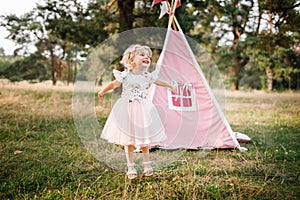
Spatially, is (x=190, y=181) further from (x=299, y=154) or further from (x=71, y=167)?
(x=299, y=154)

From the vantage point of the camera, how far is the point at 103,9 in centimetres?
1021

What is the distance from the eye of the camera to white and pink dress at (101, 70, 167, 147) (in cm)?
278

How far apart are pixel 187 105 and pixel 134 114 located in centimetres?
155

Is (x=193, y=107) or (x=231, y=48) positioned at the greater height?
(x=231, y=48)

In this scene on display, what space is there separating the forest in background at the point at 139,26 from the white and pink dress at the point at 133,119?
309 cm

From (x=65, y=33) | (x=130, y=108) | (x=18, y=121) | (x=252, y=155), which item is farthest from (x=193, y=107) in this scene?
(x=65, y=33)

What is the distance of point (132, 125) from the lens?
9.16 feet

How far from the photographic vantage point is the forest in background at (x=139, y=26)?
21.1ft

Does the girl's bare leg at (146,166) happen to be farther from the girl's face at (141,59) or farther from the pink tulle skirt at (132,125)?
the girl's face at (141,59)

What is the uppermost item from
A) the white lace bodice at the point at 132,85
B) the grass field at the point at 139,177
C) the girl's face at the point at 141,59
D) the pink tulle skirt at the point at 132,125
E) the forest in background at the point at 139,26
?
the forest in background at the point at 139,26

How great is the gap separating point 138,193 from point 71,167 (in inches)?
36.8

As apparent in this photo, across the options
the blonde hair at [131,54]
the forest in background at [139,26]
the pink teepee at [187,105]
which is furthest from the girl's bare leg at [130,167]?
the forest in background at [139,26]

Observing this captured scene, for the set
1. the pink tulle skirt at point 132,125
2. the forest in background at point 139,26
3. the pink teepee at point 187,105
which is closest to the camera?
the pink tulle skirt at point 132,125

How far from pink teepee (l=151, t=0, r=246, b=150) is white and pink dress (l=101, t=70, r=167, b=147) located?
1.18 m
